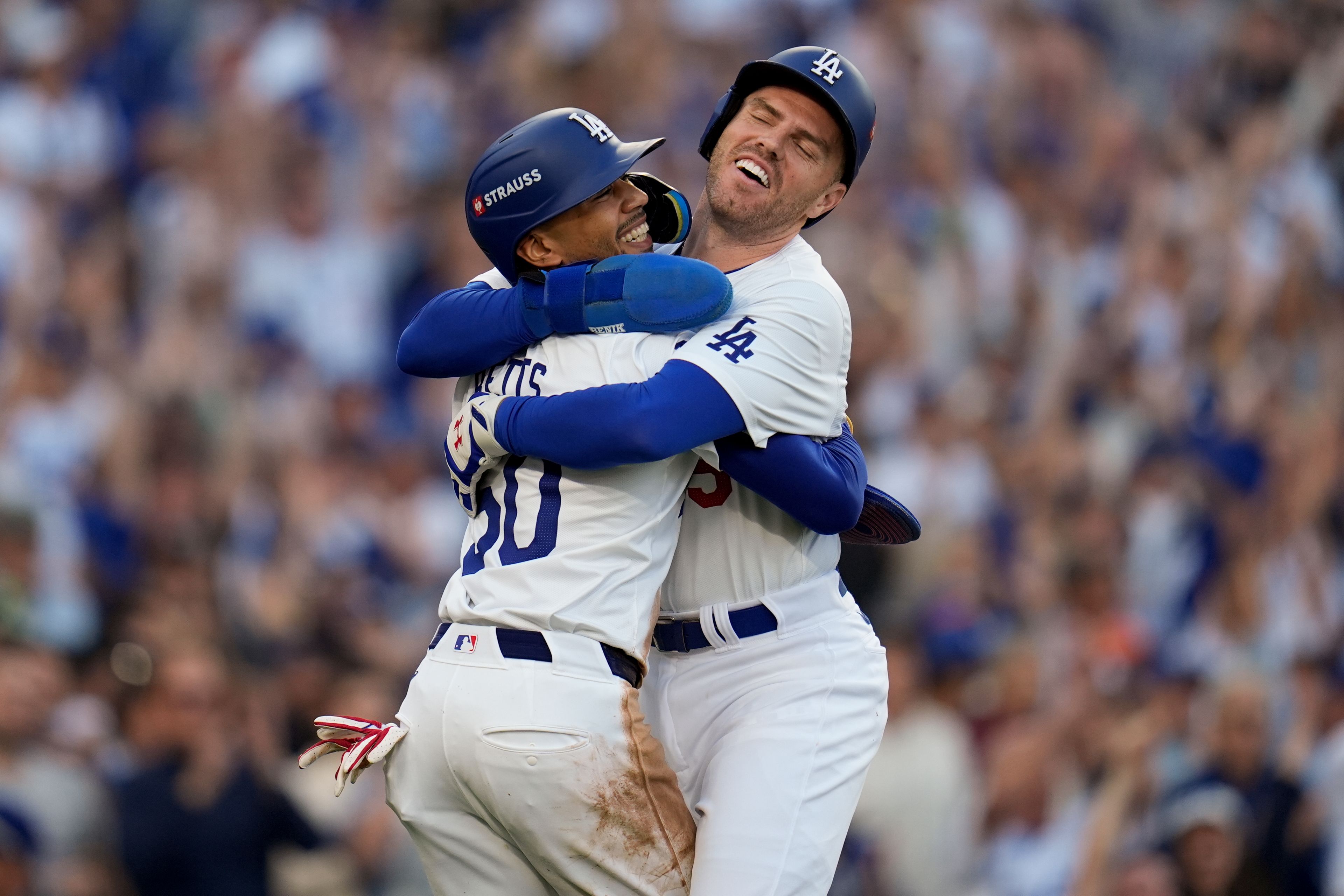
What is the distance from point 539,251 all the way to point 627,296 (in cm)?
25

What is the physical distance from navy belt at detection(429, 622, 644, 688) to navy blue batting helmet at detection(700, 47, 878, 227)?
1.20 metres

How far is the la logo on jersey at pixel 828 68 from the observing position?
3.60 m

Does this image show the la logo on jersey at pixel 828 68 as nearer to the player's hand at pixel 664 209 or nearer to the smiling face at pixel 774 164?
the smiling face at pixel 774 164

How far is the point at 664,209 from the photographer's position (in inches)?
140

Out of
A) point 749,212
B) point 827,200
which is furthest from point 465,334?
point 827,200

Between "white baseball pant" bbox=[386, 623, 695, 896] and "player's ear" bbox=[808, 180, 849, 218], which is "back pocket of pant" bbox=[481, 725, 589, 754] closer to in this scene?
"white baseball pant" bbox=[386, 623, 695, 896]

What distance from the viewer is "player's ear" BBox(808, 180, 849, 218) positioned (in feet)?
12.3

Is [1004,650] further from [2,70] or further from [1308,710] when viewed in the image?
[2,70]

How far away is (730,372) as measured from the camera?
10.6 feet

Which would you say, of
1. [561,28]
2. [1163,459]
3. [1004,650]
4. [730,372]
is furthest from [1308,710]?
[561,28]

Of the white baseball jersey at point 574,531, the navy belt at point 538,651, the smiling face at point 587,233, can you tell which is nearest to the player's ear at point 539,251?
the smiling face at point 587,233

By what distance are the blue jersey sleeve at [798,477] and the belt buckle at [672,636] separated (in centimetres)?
44

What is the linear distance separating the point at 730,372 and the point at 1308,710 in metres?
5.34

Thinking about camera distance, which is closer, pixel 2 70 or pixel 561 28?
pixel 2 70
